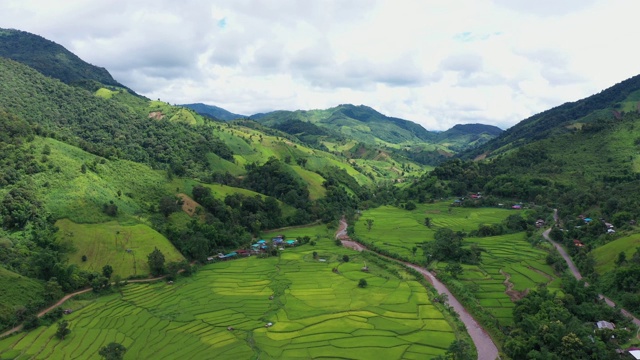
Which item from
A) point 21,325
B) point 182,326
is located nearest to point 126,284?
point 21,325

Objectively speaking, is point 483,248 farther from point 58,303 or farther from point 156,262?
point 58,303

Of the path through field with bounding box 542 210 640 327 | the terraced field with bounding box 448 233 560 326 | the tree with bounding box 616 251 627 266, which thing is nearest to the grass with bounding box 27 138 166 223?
the terraced field with bounding box 448 233 560 326

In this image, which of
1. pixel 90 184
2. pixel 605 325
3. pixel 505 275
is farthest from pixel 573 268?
pixel 90 184

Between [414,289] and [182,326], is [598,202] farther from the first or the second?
[182,326]

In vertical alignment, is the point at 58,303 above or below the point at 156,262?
below

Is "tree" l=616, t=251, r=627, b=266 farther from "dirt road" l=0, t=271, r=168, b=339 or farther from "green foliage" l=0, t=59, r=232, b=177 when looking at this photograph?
"green foliage" l=0, t=59, r=232, b=177

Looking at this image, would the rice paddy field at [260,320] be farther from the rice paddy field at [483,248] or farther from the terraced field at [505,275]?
the rice paddy field at [483,248]

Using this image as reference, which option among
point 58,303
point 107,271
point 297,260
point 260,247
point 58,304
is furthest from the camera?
point 260,247

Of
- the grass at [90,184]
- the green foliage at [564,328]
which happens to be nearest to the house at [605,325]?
the green foliage at [564,328]
